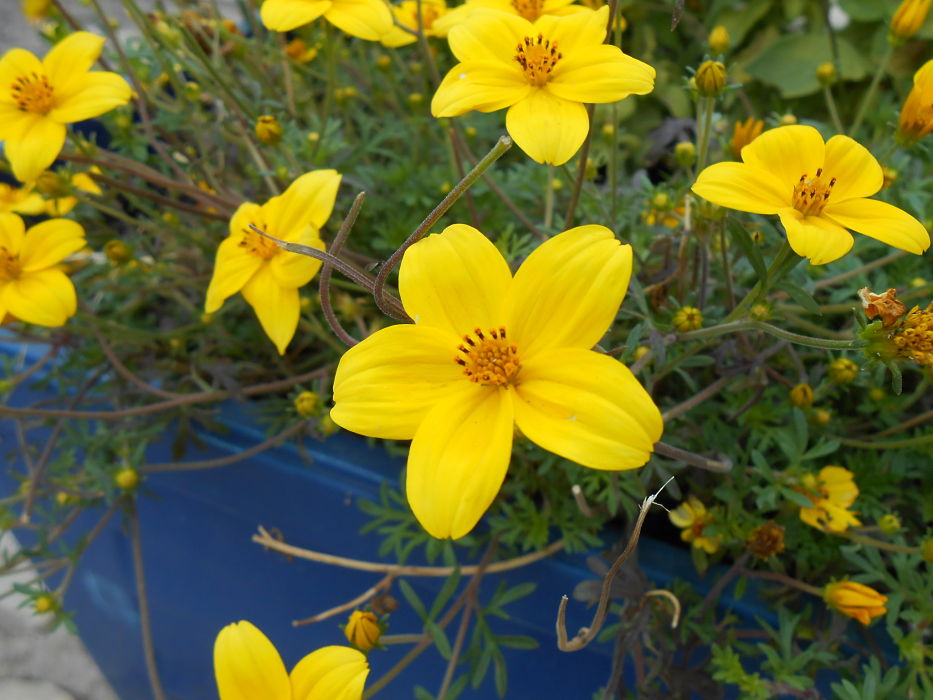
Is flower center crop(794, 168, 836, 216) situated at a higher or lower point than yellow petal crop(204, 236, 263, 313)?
higher

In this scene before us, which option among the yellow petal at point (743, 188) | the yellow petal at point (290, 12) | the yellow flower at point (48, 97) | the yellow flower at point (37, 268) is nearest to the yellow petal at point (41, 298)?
the yellow flower at point (37, 268)

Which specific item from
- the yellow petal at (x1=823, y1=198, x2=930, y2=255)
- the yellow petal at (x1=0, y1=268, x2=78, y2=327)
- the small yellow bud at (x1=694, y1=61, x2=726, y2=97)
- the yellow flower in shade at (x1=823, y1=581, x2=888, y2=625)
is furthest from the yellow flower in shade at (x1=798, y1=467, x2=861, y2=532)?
the yellow petal at (x1=0, y1=268, x2=78, y2=327)

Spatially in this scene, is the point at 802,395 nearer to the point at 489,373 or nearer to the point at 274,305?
the point at 489,373

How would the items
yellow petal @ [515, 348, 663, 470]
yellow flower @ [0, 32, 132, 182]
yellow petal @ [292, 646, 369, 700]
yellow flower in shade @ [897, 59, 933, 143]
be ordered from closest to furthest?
yellow petal @ [515, 348, 663, 470], yellow petal @ [292, 646, 369, 700], yellow flower in shade @ [897, 59, 933, 143], yellow flower @ [0, 32, 132, 182]

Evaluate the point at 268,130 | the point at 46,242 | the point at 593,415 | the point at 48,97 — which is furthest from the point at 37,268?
the point at 593,415

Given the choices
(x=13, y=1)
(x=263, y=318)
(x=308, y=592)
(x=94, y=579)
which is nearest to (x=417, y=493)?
(x=263, y=318)

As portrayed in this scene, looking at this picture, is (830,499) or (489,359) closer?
(489,359)

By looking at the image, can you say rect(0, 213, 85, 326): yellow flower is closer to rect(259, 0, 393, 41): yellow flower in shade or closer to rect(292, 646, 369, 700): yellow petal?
rect(259, 0, 393, 41): yellow flower in shade
